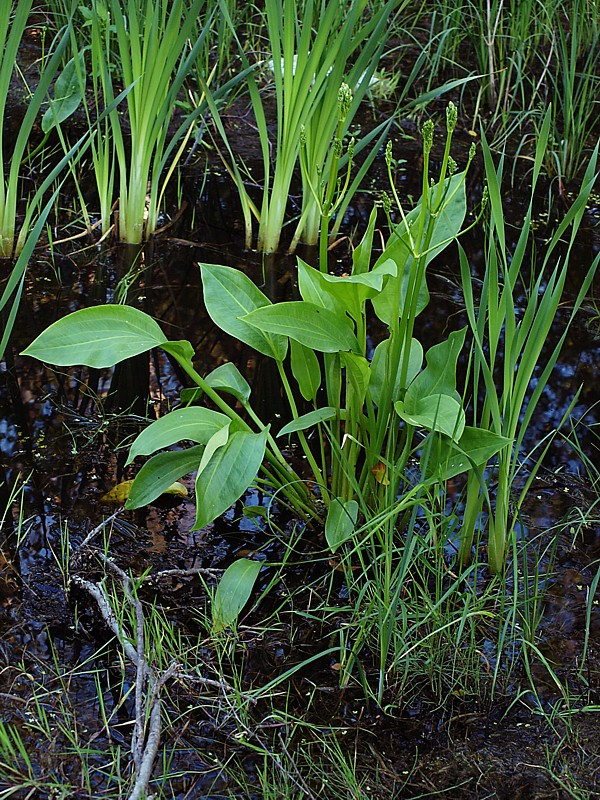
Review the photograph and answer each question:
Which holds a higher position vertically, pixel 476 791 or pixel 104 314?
pixel 104 314

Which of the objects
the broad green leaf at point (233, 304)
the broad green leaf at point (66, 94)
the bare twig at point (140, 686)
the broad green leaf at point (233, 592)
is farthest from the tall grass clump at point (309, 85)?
the bare twig at point (140, 686)

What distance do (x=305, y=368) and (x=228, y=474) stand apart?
327 mm

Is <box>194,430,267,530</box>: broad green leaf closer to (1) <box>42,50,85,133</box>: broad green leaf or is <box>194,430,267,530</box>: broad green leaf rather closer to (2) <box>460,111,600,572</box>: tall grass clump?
(2) <box>460,111,600,572</box>: tall grass clump

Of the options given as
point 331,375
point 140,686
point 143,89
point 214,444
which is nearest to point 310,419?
point 331,375

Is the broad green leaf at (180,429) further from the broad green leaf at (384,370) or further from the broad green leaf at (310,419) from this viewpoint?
the broad green leaf at (384,370)

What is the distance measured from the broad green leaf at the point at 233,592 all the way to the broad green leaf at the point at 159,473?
7.2 inches

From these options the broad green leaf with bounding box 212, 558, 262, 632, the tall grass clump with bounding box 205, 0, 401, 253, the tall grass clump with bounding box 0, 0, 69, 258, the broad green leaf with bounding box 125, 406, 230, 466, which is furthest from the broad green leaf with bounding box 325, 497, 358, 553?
the tall grass clump with bounding box 0, 0, 69, 258

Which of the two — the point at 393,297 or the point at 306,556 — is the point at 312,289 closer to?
the point at 393,297

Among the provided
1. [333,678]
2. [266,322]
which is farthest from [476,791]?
[266,322]

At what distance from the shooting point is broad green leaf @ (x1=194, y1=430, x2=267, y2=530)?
138 centimetres

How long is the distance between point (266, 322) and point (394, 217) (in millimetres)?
1521

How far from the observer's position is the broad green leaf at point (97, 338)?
1.46 m

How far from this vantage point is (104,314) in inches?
59.1

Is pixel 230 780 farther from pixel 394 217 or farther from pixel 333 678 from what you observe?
pixel 394 217
